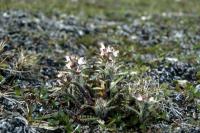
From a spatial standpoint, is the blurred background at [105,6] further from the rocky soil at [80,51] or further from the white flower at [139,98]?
the white flower at [139,98]

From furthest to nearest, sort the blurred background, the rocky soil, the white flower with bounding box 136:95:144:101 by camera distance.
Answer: the blurred background < the rocky soil < the white flower with bounding box 136:95:144:101

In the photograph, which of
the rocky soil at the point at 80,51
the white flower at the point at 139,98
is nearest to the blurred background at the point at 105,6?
the rocky soil at the point at 80,51

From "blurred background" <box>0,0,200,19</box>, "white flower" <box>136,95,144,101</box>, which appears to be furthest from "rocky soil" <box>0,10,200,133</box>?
"blurred background" <box>0,0,200,19</box>

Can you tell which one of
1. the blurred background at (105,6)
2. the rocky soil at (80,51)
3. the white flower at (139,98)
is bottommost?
the white flower at (139,98)

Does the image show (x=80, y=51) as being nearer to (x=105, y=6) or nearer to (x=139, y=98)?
(x=139, y=98)

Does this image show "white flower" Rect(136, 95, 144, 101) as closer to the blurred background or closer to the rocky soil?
the rocky soil

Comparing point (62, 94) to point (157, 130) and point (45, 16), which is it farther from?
point (45, 16)

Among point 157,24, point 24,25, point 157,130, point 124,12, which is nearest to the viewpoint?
point 157,130

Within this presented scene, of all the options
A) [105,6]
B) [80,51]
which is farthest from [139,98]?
[105,6]

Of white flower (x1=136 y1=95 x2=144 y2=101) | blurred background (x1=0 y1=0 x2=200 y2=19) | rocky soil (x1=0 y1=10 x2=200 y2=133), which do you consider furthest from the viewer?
blurred background (x1=0 y1=0 x2=200 y2=19)

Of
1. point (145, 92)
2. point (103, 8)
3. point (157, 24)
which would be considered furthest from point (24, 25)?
point (145, 92)

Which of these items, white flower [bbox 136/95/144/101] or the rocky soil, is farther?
the rocky soil
